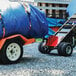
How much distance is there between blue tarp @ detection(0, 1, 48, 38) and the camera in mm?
8156

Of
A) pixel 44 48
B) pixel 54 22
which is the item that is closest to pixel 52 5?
pixel 54 22

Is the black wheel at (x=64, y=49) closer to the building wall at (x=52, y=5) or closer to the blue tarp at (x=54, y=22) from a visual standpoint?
the blue tarp at (x=54, y=22)

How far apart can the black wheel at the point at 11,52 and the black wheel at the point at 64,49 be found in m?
1.76

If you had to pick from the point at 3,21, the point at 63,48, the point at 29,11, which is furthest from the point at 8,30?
the point at 63,48

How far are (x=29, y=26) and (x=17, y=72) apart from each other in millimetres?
2015

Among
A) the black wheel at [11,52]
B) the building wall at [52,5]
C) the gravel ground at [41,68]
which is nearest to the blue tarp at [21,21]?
the black wheel at [11,52]

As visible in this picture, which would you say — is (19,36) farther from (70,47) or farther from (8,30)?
(70,47)

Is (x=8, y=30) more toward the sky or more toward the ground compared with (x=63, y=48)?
more toward the sky

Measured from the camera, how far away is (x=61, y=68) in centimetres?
736

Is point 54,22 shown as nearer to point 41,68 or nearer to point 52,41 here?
point 52,41

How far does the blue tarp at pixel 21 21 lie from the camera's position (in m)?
8.16

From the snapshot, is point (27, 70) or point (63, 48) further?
point (63, 48)

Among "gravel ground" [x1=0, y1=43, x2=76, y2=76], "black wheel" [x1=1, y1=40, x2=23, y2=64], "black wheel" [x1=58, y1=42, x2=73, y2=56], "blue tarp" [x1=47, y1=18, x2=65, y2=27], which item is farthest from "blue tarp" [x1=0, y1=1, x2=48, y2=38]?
"blue tarp" [x1=47, y1=18, x2=65, y2=27]

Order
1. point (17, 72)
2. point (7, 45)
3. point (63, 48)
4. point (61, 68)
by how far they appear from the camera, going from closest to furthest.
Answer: point (17, 72) → point (61, 68) → point (7, 45) → point (63, 48)
